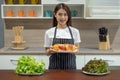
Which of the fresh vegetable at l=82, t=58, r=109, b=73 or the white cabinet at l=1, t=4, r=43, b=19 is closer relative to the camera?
the fresh vegetable at l=82, t=58, r=109, b=73

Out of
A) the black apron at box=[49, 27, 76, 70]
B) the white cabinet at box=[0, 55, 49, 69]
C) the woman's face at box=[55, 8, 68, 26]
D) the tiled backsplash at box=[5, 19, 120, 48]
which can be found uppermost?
the woman's face at box=[55, 8, 68, 26]

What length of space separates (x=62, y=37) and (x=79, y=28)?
127 cm

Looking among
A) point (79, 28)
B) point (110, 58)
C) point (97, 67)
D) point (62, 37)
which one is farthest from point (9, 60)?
point (97, 67)

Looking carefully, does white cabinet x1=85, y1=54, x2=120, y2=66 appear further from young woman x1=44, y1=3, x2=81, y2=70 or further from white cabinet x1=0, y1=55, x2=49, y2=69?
young woman x1=44, y1=3, x2=81, y2=70

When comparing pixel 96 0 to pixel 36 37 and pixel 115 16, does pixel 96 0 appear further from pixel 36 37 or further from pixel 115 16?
pixel 36 37

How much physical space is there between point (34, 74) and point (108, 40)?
6.15 feet

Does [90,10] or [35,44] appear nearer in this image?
[90,10]

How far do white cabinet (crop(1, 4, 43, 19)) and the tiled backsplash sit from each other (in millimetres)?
150

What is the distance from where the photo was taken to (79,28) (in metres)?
4.02

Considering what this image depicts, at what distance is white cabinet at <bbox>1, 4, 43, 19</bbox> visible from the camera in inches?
150

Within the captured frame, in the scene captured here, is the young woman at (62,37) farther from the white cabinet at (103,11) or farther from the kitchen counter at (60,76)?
the white cabinet at (103,11)

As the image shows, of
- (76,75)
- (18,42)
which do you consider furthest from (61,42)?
(18,42)

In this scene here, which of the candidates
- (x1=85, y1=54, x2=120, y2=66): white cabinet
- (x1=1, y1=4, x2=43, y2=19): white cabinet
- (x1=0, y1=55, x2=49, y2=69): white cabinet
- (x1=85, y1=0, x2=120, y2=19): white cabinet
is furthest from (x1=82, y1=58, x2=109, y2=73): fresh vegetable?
(x1=1, y1=4, x2=43, y2=19): white cabinet

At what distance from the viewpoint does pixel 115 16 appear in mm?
3697
